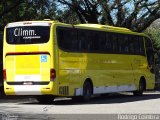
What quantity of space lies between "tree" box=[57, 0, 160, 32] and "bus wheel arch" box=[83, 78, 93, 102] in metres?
12.6

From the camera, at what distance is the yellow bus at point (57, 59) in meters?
22.3

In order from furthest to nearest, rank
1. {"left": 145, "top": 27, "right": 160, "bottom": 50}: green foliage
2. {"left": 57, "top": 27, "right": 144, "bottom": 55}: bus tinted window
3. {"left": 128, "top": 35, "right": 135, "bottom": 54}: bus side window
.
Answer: {"left": 145, "top": 27, "right": 160, "bottom": 50}: green foliage, {"left": 128, "top": 35, "right": 135, "bottom": 54}: bus side window, {"left": 57, "top": 27, "right": 144, "bottom": 55}: bus tinted window

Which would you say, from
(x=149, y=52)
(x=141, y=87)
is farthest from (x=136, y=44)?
(x=141, y=87)

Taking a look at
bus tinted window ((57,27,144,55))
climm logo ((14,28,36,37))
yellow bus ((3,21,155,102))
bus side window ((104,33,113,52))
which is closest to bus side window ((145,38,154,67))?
bus tinted window ((57,27,144,55))

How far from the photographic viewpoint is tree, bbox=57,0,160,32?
37062 millimetres

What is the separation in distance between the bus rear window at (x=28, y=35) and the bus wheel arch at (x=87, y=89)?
3.14 metres

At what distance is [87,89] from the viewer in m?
24.4

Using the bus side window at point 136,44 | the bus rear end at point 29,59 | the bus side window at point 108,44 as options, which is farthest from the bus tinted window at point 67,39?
the bus side window at point 136,44

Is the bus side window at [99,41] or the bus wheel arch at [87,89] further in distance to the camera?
the bus side window at [99,41]

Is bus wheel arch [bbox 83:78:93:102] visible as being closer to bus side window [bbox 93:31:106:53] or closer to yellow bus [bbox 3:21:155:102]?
yellow bus [bbox 3:21:155:102]

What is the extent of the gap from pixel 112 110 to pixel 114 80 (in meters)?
7.65

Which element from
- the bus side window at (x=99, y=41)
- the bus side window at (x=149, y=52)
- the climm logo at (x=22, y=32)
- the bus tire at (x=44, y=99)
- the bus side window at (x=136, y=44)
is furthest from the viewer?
the bus side window at (x=149, y=52)

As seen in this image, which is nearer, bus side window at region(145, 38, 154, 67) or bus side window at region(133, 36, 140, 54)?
bus side window at region(133, 36, 140, 54)

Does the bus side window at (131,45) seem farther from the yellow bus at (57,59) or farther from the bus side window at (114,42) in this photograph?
the yellow bus at (57,59)
